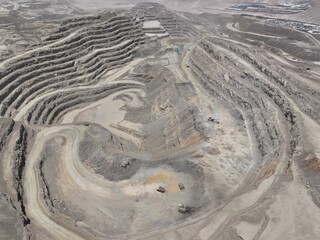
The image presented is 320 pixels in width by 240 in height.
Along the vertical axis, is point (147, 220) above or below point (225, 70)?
below

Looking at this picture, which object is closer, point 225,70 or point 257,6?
point 225,70

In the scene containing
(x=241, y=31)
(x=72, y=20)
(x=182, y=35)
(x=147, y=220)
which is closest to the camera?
(x=147, y=220)

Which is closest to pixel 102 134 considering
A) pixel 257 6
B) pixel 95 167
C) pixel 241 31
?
pixel 95 167

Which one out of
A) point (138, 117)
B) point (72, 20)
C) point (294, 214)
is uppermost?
point (72, 20)

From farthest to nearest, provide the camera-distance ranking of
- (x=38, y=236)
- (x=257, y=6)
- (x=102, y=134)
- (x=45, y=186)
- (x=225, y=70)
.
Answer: (x=257, y=6) < (x=225, y=70) < (x=102, y=134) < (x=45, y=186) < (x=38, y=236)

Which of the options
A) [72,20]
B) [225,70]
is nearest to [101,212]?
[225,70]

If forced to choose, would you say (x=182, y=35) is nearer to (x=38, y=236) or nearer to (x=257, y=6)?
(x=257, y=6)

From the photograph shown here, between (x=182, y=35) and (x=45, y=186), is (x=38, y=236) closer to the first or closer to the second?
(x=45, y=186)
